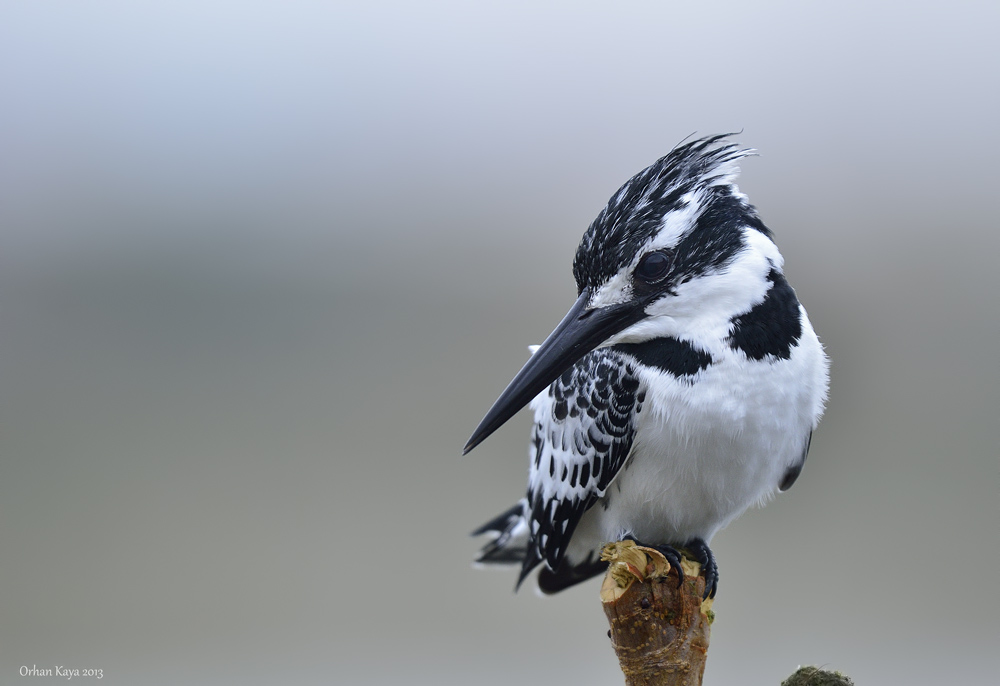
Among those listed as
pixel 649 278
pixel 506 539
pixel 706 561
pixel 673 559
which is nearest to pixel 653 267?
pixel 649 278

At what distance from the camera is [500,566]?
6.10 feet

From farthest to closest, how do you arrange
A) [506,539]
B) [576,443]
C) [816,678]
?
1. [506,539]
2. [576,443]
3. [816,678]

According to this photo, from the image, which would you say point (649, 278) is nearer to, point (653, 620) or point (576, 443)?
point (576, 443)

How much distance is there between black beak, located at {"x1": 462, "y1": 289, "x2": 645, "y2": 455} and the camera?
1.24m

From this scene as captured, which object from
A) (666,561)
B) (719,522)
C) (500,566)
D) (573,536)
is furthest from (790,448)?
(500,566)

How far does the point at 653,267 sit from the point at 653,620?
521 millimetres

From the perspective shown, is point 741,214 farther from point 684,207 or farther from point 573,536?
point 573,536

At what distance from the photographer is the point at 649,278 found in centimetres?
123

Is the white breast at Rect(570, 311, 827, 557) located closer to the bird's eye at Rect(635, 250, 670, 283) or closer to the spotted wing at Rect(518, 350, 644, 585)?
the spotted wing at Rect(518, 350, 644, 585)

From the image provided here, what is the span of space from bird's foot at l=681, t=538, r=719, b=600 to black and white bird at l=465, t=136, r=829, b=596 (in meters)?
0.05

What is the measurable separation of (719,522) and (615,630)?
0.34m

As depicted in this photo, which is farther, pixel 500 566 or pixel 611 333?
pixel 500 566

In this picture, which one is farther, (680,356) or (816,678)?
(680,356)

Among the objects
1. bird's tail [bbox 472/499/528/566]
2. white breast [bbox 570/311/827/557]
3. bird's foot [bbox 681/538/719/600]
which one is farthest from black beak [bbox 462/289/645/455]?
bird's tail [bbox 472/499/528/566]
